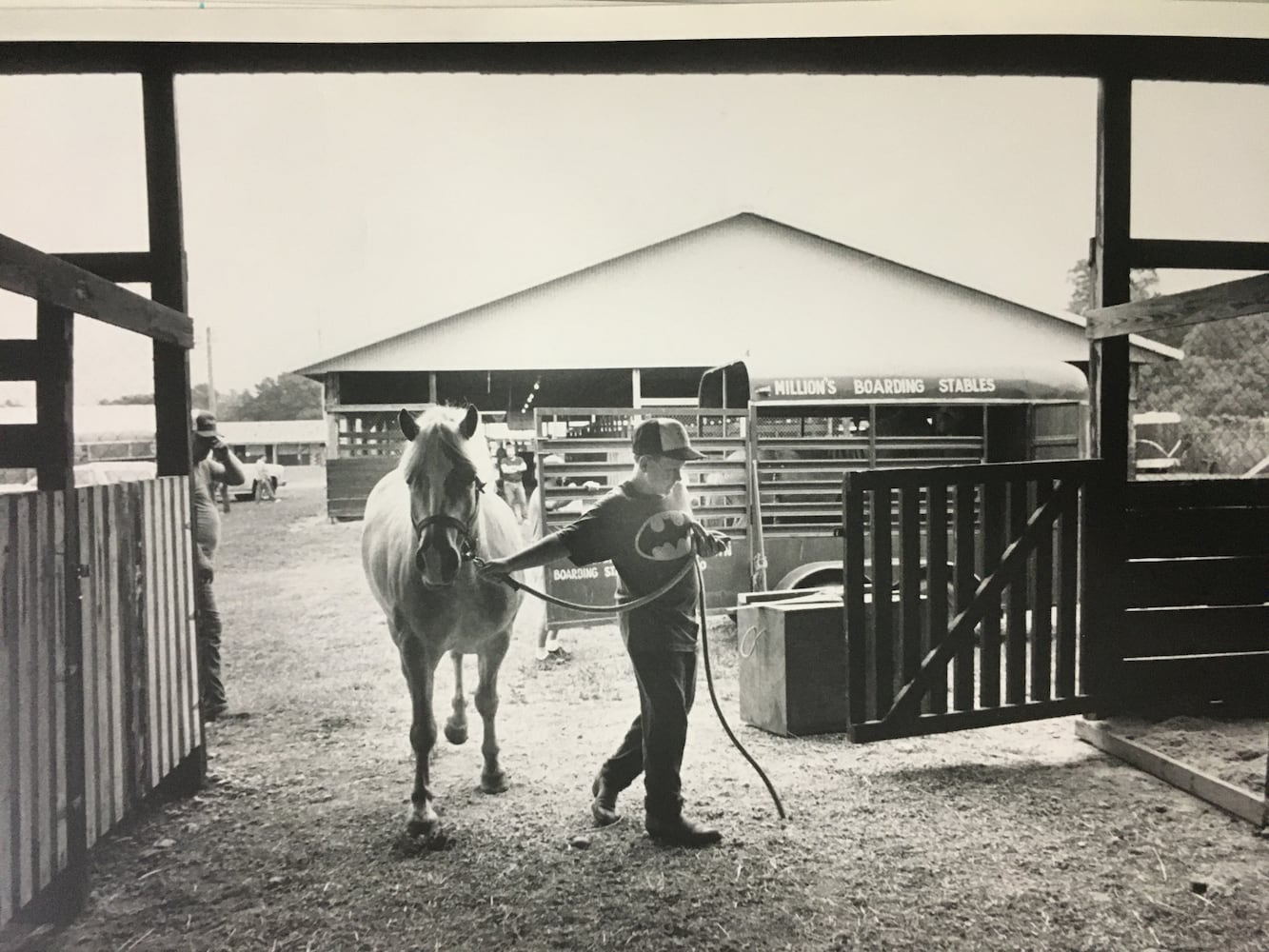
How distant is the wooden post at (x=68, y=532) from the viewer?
7.78 feet

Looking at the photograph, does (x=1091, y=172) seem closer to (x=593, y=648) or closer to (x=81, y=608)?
(x=593, y=648)

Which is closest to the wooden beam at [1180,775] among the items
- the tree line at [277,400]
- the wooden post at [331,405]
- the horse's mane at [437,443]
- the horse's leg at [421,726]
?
the horse's leg at [421,726]

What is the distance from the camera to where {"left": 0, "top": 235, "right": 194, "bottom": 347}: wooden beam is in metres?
2.09

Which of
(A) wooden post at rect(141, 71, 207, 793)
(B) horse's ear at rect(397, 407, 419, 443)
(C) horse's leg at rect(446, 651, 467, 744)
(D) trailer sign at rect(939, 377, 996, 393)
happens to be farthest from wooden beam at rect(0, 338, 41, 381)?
(D) trailer sign at rect(939, 377, 996, 393)

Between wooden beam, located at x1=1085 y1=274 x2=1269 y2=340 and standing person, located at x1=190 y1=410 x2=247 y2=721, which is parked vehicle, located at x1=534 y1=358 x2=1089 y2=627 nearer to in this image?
wooden beam, located at x1=1085 y1=274 x2=1269 y2=340

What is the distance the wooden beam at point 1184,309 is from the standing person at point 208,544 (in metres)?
3.89

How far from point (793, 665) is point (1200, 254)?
2.63 meters

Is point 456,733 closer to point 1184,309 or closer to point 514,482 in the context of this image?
point 514,482

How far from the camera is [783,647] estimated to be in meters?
3.44

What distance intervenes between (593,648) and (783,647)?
2.98 ft

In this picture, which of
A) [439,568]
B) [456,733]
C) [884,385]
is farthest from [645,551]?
[884,385]

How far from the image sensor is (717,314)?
2.99 meters

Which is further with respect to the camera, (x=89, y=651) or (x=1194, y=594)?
(x=1194, y=594)

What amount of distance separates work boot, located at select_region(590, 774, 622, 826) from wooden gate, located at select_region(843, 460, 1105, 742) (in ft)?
3.84
